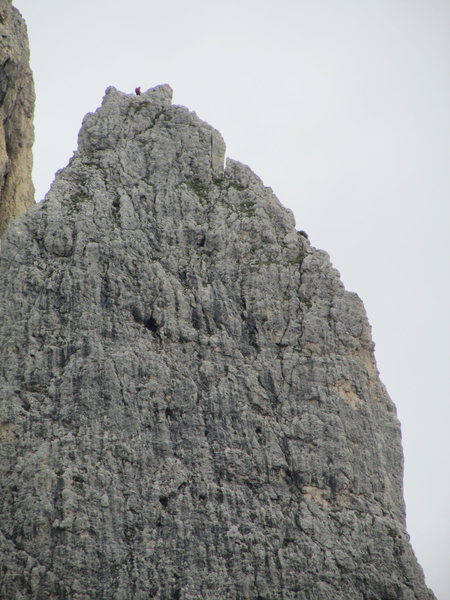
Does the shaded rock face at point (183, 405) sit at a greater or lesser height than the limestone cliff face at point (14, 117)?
lesser

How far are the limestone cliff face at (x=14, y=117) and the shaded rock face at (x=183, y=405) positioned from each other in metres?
5.35

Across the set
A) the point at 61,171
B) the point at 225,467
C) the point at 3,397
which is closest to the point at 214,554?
the point at 225,467

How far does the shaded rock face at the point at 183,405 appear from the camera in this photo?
39750mm

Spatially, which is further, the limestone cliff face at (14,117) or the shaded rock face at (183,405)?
the limestone cliff face at (14,117)

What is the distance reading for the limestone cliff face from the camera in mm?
50344

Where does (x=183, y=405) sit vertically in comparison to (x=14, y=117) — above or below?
below

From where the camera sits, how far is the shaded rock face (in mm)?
39750

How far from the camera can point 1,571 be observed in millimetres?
38656

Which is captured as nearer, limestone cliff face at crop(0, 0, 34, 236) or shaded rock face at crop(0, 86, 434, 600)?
shaded rock face at crop(0, 86, 434, 600)

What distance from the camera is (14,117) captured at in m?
54.8

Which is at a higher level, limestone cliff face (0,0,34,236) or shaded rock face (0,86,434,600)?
limestone cliff face (0,0,34,236)

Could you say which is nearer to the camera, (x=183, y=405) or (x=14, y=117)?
(x=183, y=405)

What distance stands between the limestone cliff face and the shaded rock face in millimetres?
5352

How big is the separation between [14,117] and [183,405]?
67.6ft
